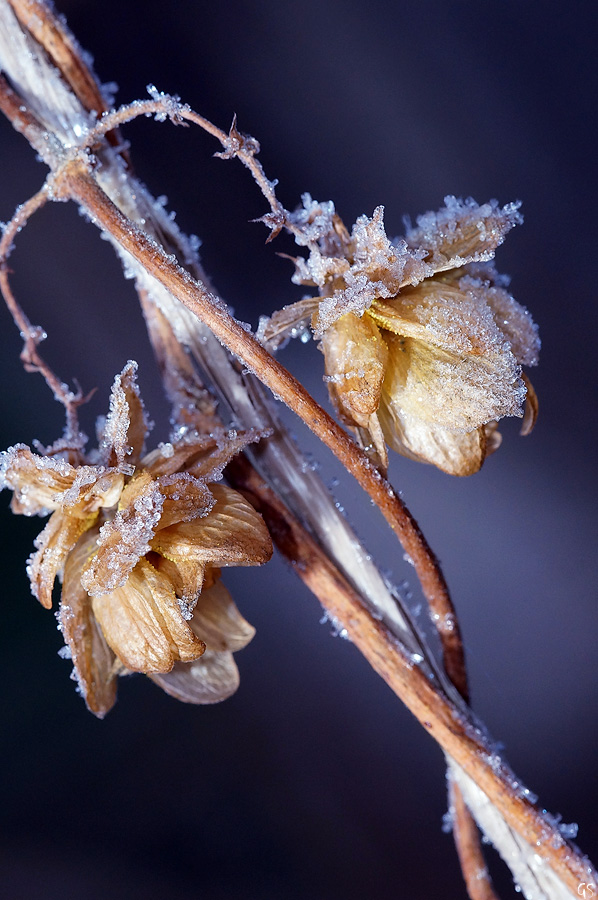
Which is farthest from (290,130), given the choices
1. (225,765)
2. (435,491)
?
(225,765)

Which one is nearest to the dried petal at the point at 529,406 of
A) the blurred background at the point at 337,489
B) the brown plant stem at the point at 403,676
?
the brown plant stem at the point at 403,676

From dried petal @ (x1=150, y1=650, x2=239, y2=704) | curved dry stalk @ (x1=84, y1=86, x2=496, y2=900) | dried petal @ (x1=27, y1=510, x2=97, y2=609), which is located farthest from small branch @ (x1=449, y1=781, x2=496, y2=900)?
dried petal @ (x1=27, y1=510, x2=97, y2=609)

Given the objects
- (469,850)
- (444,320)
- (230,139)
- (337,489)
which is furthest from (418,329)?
(337,489)

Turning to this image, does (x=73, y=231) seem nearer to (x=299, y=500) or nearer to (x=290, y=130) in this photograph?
(x=290, y=130)

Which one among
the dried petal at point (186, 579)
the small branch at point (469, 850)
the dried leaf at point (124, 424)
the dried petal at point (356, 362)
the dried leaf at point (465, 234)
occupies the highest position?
the dried leaf at point (124, 424)

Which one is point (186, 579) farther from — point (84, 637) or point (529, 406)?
point (529, 406)

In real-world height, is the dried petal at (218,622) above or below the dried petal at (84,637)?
below

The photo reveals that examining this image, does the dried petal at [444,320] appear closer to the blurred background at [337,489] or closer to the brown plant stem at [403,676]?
the brown plant stem at [403,676]
